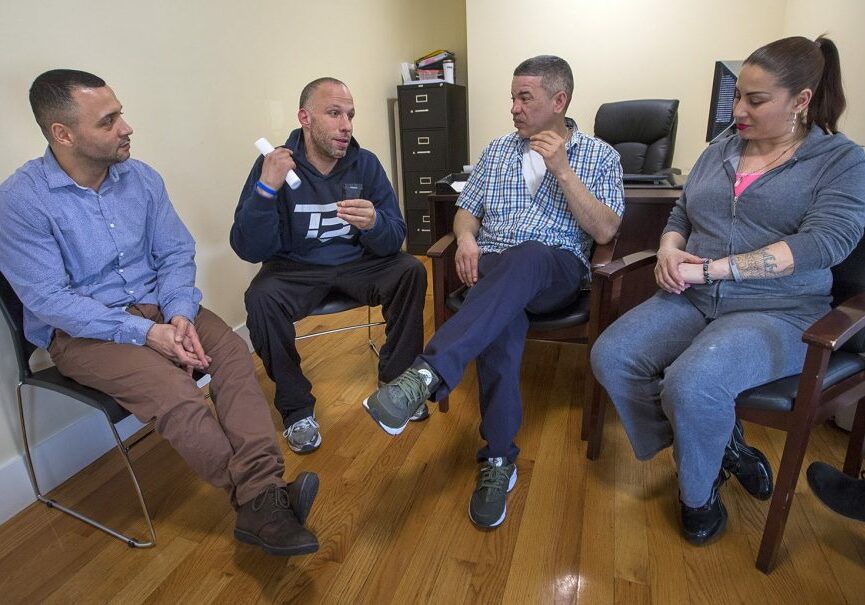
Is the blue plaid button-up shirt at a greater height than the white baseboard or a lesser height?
greater

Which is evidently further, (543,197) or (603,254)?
(543,197)

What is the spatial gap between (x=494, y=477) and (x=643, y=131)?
250 cm

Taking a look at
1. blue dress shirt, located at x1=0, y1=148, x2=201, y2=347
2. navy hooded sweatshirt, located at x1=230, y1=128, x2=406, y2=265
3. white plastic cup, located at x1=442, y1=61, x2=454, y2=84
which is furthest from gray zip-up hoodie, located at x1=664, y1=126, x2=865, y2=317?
white plastic cup, located at x1=442, y1=61, x2=454, y2=84

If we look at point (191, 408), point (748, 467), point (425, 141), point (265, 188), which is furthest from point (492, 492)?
point (425, 141)

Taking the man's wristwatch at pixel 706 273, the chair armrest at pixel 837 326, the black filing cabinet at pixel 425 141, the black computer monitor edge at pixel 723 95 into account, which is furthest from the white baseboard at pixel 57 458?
the black filing cabinet at pixel 425 141

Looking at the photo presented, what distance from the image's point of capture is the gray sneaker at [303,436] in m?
1.78

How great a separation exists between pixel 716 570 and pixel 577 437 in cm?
60

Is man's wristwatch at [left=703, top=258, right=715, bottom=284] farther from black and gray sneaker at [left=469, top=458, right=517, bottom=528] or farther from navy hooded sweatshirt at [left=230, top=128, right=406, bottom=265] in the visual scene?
navy hooded sweatshirt at [left=230, top=128, right=406, bottom=265]

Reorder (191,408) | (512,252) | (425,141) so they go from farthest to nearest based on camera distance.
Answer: (425,141), (512,252), (191,408)

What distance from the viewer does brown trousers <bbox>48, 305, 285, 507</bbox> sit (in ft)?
4.26

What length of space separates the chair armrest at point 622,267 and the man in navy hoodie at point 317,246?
2.17ft

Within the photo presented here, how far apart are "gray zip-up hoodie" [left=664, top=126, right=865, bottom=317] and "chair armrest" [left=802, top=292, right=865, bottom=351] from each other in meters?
0.12

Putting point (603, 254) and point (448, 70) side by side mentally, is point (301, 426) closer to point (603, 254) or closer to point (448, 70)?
point (603, 254)

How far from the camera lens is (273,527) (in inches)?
48.3
